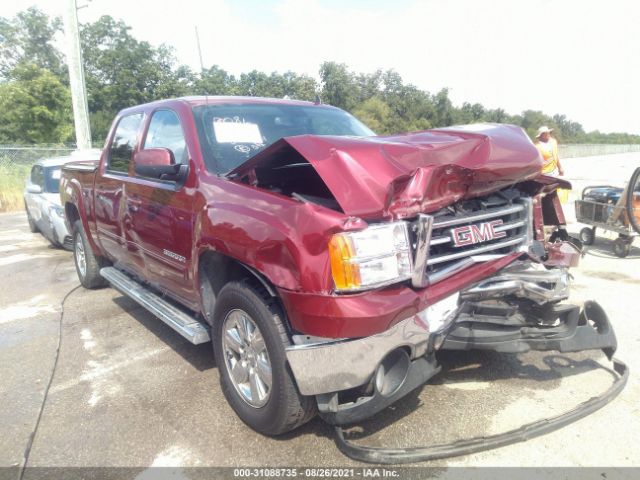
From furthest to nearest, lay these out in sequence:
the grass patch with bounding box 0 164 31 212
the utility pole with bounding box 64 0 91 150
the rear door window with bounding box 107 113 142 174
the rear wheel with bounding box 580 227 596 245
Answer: the grass patch with bounding box 0 164 31 212
the utility pole with bounding box 64 0 91 150
the rear wheel with bounding box 580 227 596 245
the rear door window with bounding box 107 113 142 174

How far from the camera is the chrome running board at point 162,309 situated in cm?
308

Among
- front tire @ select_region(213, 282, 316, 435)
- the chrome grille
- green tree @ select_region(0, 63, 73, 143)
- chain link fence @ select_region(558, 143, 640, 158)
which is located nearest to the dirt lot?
front tire @ select_region(213, 282, 316, 435)

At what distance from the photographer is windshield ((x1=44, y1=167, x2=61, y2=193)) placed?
8.36 metres

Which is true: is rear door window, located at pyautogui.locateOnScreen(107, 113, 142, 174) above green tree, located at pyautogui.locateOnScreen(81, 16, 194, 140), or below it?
below

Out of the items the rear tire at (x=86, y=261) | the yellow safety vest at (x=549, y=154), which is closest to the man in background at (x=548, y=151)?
the yellow safety vest at (x=549, y=154)

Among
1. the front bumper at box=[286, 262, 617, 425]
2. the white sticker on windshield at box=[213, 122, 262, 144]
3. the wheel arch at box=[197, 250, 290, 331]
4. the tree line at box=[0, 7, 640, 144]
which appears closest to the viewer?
the front bumper at box=[286, 262, 617, 425]

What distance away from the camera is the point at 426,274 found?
7.83 feet

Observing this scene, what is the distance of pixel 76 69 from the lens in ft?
42.7

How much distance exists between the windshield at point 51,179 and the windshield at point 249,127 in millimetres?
6210

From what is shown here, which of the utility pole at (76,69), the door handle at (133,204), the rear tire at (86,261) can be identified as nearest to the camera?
the door handle at (133,204)

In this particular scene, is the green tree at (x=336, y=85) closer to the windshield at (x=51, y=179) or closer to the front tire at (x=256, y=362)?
the windshield at (x=51, y=179)

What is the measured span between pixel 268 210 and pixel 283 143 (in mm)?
342

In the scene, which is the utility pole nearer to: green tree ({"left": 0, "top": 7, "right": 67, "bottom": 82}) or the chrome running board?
the chrome running board

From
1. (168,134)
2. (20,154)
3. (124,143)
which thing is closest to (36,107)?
(20,154)
